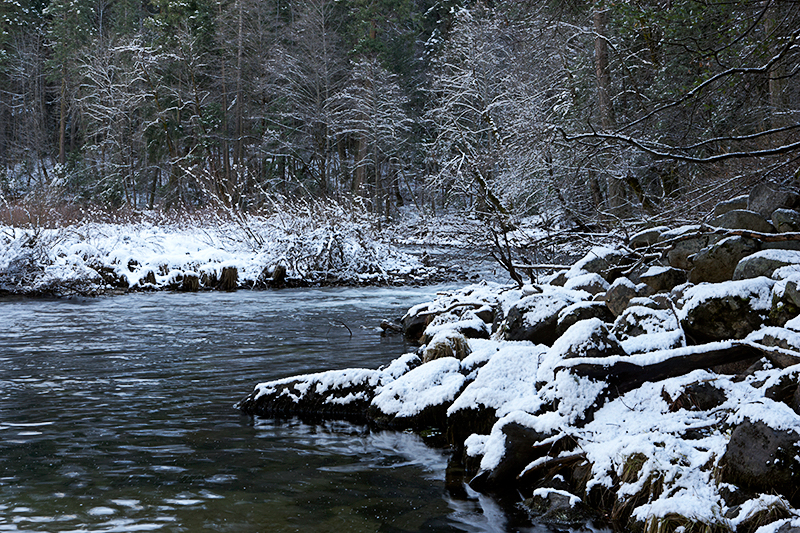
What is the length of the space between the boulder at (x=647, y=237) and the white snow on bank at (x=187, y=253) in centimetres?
1143

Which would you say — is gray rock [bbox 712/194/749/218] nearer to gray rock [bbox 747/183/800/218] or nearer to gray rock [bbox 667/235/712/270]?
gray rock [bbox 747/183/800/218]

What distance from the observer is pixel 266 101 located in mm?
35375

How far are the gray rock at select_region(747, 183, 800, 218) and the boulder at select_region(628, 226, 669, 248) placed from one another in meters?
1.13

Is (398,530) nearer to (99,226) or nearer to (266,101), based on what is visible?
(99,226)

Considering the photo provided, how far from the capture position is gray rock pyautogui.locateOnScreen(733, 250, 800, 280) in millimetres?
5961

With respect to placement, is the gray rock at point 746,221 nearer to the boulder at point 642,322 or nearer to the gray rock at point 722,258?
the gray rock at point 722,258

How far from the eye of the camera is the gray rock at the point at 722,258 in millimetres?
6605

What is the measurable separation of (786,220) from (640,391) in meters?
2.55

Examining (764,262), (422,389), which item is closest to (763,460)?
(764,262)

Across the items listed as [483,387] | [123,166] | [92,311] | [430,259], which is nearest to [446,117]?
[430,259]

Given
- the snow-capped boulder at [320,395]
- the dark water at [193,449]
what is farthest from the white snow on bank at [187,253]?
the snow-capped boulder at [320,395]

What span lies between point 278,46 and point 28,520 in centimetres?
3042

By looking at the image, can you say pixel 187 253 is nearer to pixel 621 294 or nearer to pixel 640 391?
pixel 621 294

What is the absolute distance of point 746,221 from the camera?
22.5ft
